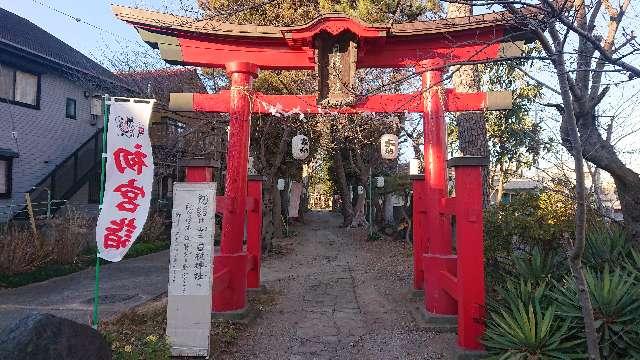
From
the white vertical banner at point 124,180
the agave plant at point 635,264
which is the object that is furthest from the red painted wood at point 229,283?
the agave plant at point 635,264

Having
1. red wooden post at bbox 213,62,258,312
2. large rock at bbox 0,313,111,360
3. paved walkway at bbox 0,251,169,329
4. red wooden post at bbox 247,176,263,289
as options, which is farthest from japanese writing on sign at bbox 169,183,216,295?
paved walkway at bbox 0,251,169,329

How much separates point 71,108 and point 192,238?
15.6 metres

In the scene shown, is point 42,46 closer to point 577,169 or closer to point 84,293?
point 84,293

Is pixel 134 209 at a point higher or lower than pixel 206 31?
lower

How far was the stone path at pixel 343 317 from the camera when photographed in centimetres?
548

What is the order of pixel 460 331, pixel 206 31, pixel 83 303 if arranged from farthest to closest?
1. pixel 83 303
2. pixel 206 31
3. pixel 460 331

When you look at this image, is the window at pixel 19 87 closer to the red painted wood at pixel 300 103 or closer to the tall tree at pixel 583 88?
the red painted wood at pixel 300 103

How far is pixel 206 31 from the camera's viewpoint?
23.5 ft

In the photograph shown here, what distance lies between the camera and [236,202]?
6938 mm

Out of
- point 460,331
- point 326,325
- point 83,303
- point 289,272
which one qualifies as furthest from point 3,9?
point 460,331

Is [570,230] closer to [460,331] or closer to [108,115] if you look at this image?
[460,331]

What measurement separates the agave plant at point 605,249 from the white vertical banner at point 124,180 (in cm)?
604

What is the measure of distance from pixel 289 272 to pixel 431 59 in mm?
6588

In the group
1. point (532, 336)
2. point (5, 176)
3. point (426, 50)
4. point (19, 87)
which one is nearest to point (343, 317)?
point (532, 336)
